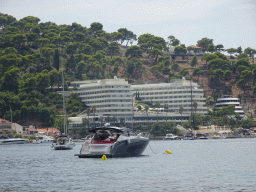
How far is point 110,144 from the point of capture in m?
66.1

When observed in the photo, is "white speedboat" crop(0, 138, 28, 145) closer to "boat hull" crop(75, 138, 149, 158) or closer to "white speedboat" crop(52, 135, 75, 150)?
"white speedboat" crop(52, 135, 75, 150)

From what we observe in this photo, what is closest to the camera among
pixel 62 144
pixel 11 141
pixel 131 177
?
pixel 131 177

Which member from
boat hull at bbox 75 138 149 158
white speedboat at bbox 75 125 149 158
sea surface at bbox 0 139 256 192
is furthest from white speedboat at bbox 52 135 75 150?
sea surface at bbox 0 139 256 192

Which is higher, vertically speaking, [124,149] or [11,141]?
[124,149]

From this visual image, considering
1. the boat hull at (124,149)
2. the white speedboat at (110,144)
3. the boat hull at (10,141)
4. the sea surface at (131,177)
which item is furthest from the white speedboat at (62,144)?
the boat hull at (10,141)

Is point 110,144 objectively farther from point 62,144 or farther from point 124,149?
point 62,144

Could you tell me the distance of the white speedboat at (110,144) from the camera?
2603 inches

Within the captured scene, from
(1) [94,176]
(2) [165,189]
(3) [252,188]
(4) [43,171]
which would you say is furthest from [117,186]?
(4) [43,171]

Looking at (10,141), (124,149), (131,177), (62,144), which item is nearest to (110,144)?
(124,149)

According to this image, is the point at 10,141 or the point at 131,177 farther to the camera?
the point at 10,141

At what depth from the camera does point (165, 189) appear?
4012 centimetres

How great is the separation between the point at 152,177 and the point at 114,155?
18803 mm

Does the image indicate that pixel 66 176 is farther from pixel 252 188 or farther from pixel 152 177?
pixel 252 188

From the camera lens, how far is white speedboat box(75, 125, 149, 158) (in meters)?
66.1
